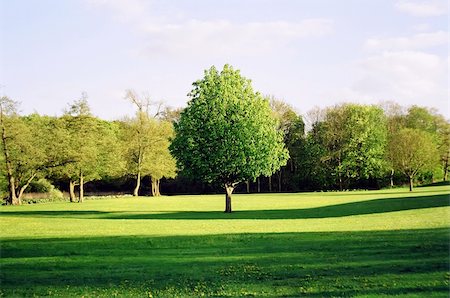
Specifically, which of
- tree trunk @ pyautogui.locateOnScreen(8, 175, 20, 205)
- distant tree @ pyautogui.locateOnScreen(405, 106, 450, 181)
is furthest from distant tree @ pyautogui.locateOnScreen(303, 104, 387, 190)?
tree trunk @ pyautogui.locateOnScreen(8, 175, 20, 205)

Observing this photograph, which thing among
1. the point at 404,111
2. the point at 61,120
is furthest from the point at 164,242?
the point at 404,111

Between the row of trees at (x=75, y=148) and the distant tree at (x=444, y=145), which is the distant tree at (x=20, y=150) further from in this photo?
the distant tree at (x=444, y=145)

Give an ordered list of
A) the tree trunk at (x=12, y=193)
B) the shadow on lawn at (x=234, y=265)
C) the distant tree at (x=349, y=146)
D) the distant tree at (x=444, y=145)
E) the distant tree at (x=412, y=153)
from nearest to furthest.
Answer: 1. the shadow on lawn at (x=234, y=265)
2. the tree trunk at (x=12, y=193)
3. the distant tree at (x=412, y=153)
4. the distant tree at (x=349, y=146)
5. the distant tree at (x=444, y=145)

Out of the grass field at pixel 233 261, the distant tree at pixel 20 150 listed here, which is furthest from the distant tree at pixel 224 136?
the distant tree at pixel 20 150

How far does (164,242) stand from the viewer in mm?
23047

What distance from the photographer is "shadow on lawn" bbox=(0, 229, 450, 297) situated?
43.2ft

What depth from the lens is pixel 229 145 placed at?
43312 mm

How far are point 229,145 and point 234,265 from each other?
26981mm

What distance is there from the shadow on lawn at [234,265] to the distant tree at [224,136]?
19.5 meters

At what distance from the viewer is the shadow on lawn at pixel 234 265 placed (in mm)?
13180

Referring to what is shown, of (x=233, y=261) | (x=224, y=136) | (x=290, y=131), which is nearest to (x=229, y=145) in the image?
(x=224, y=136)

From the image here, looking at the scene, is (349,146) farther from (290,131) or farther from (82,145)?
(82,145)

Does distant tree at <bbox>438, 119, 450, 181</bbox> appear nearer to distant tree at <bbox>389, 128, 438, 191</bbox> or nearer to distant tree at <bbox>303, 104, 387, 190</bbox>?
distant tree at <bbox>303, 104, 387, 190</bbox>

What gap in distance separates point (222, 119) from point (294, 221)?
13617 millimetres
